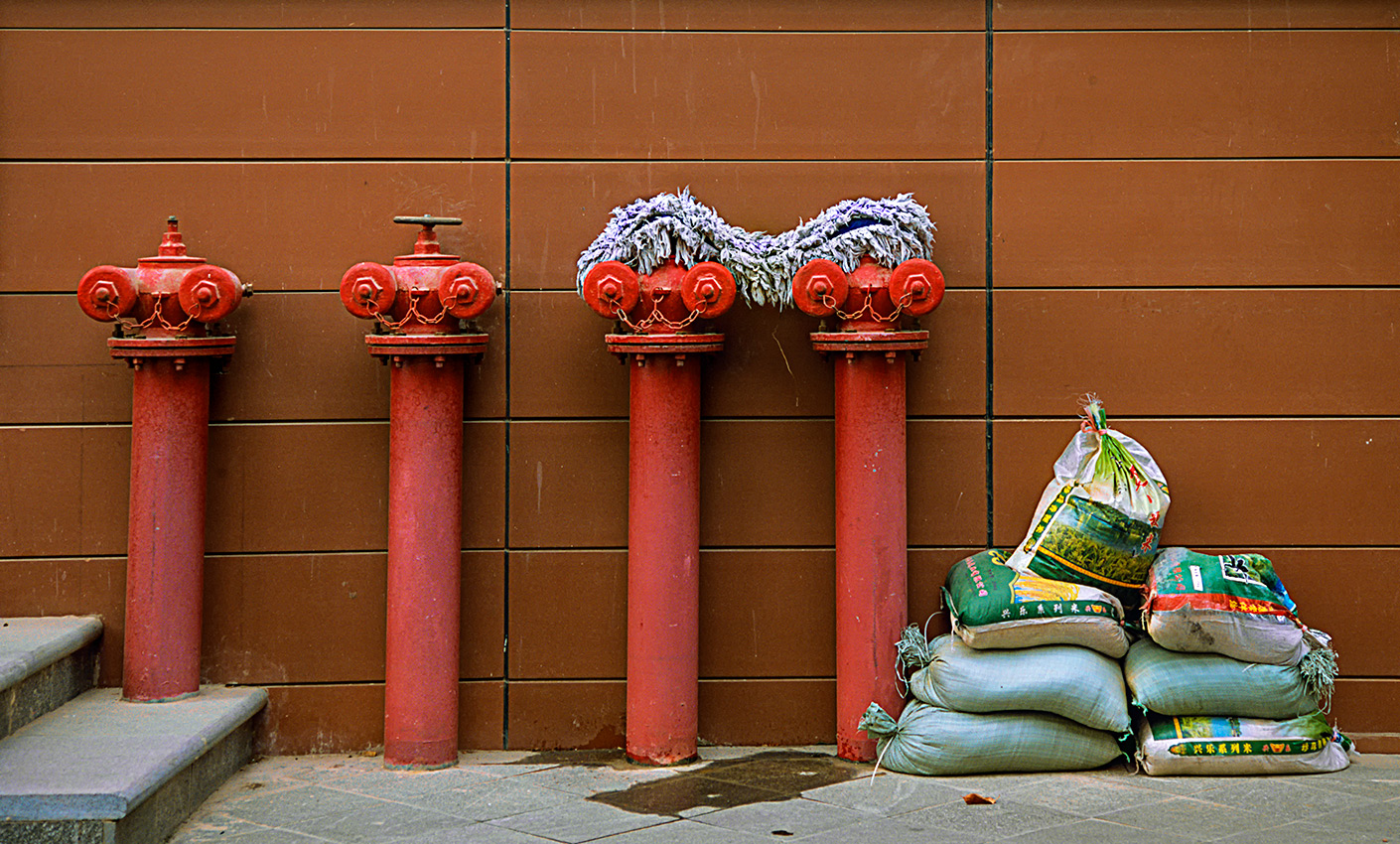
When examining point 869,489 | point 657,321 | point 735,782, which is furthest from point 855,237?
point 735,782

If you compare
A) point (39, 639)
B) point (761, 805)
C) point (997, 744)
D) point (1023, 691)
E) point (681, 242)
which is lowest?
point (761, 805)

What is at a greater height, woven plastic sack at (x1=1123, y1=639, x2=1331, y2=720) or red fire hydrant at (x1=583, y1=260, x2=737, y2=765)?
red fire hydrant at (x1=583, y1=260, x2=737, y2=765)

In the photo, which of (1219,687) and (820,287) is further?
(820,287)

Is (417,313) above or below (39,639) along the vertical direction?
above

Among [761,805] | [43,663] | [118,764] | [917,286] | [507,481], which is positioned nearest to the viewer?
[118,764]

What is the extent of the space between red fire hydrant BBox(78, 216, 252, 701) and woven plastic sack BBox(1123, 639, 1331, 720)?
126 inches

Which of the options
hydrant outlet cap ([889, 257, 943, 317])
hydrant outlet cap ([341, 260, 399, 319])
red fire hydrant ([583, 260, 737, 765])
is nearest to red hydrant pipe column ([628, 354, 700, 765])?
red fire hydrant ([583, 260, 737, 765])

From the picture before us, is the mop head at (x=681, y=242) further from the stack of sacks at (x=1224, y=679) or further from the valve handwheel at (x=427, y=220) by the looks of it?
the stack of sacks at (x=1224, y=679)

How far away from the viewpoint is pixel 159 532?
4.36 m

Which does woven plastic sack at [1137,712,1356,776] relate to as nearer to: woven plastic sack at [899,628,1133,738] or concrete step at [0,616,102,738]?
woven plastic sack at [899,628,1133,738]

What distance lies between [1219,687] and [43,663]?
12.2 ft

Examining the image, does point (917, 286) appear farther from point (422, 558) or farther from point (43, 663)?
point (43, 663)

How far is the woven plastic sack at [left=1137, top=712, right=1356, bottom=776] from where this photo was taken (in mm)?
4191

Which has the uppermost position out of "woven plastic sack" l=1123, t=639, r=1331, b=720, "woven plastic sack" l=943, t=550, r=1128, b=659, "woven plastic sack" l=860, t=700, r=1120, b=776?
"woven plastic sack" l=943, t=550, r=1128, b=659
